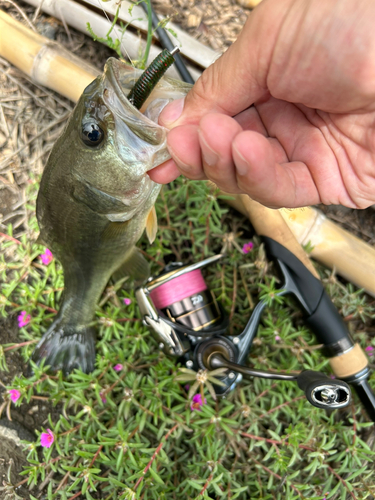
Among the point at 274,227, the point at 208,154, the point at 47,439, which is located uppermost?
the point at 208,154

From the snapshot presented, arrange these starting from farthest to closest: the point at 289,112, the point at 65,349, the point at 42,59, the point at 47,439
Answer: the point at 42,59, the point at 65,349, the point at 47,439, the point at 289,112

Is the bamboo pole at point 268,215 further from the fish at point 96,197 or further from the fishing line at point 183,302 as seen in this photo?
the fish at point 96,197

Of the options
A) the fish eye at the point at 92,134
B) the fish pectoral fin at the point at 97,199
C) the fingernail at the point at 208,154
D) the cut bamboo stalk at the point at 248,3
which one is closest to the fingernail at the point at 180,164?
the fingernail at the point at 208,154

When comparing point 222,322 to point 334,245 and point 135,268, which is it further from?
point 334,245

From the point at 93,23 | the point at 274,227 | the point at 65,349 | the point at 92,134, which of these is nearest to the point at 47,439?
the point at 65,349

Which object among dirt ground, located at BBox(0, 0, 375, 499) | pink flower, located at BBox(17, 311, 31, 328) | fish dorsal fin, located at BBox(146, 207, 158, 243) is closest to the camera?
fish dorsal fin, located at BBox(146, 207, 158, 243)

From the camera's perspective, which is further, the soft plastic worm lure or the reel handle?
the reel handle

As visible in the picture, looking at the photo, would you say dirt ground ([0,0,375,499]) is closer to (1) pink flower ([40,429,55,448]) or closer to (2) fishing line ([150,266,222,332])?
(2) fishing line ([150,266,222,332])

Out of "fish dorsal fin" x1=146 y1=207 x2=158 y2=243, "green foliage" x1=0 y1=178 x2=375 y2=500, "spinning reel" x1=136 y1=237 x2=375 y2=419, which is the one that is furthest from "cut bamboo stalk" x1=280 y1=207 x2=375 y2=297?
"fish dorsal fin" x1=146 y1=207 x2=158 y2=243

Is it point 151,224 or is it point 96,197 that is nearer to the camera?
point 96,197
